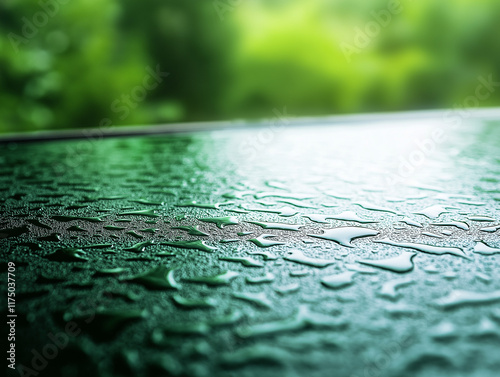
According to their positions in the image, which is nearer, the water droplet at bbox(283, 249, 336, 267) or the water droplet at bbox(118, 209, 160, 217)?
the water droplet at bbox(283, 249, 336, 267)

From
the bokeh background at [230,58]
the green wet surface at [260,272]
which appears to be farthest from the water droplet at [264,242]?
the bokeh background at [230,58]

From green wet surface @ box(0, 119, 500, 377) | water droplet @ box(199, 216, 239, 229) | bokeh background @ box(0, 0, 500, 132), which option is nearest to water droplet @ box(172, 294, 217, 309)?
green wet surface @ box(0, 119, 500, 377)

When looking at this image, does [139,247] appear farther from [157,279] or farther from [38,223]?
[38,223]

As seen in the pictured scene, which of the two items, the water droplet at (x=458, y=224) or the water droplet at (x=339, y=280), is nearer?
the water droplet at (x=339, y=280)

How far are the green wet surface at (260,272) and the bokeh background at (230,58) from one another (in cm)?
461

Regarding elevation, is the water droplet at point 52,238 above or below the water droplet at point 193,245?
above

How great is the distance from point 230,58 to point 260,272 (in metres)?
5.62

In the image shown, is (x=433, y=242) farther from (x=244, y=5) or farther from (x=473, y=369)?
(x=244, y=5)

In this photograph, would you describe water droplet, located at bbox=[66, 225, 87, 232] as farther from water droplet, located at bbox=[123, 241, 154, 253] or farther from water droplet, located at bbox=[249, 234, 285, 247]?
water droplet, located at bbox=[249, 234, 285, 247]

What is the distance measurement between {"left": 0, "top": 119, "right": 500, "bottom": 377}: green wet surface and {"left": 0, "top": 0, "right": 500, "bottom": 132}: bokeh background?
15.1 feet

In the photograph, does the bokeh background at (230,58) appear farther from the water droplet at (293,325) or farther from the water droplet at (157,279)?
the water droplet at (293,325)

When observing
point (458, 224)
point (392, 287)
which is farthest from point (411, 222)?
point (392, 287)

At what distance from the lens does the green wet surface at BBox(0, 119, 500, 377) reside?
0.47 meters

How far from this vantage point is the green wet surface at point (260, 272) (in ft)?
1.54
